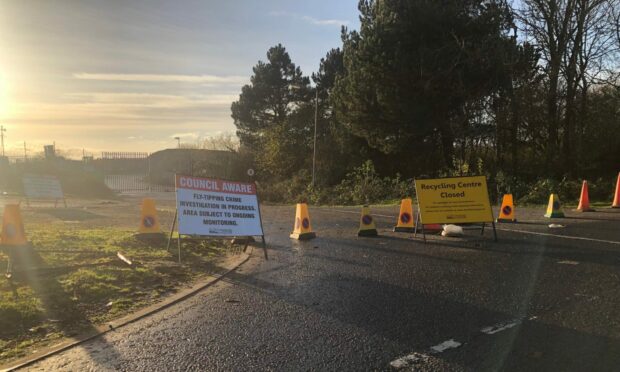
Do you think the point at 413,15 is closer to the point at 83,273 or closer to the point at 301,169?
the point at 301,169

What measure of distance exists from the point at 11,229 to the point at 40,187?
39.1 feet

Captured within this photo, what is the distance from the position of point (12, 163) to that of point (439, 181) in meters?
32.2

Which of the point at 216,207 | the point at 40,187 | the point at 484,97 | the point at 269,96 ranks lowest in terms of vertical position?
the point at 216,207

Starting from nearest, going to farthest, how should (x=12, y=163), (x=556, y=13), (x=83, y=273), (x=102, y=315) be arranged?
(x=102, y=315) < (x=83, y=273) < (x=556, y=13) < (x=12, y=163)

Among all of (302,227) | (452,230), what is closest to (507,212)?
(452,230)

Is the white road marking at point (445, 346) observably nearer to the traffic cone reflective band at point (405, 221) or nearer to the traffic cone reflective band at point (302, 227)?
the traffic cone reflective band at point (302, 227)

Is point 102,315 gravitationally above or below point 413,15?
below

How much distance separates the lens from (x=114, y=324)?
16.6 feet

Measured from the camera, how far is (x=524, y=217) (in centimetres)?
1356

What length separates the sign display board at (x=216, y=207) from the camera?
802 cm

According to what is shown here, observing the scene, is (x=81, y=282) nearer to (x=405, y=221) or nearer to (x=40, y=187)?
(x=405, y=221)

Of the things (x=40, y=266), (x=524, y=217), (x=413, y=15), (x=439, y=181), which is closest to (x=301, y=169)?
(x=413, y=15)

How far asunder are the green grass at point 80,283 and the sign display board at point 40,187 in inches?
375

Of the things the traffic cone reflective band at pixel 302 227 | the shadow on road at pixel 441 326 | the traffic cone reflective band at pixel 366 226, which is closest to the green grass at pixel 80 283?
the shadow on road at pixel 441 326
